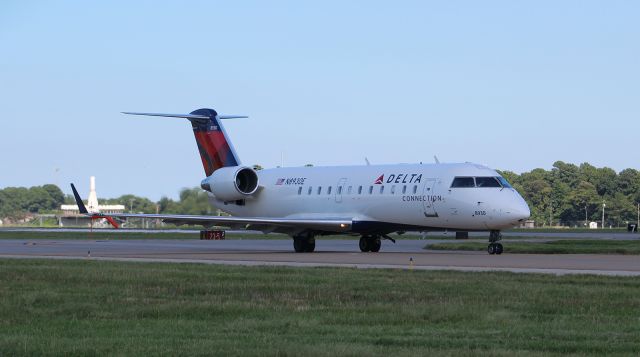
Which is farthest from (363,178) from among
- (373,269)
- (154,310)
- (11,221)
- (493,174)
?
(11,221)

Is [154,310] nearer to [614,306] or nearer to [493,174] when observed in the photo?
[614,306]

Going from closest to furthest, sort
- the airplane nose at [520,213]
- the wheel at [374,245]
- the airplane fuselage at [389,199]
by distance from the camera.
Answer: the airplane nose at [520,213]
the airplane fuselage at [389,199]
the wheel at [374,245]

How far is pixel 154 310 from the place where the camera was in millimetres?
17797

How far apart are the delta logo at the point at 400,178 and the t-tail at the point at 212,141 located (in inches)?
310

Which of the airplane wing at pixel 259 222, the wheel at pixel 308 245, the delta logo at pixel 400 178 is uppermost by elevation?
the delta logo at pixel 400 178

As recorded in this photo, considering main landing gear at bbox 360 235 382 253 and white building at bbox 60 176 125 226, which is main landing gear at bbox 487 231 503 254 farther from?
white building at bbox 60 176 125 226

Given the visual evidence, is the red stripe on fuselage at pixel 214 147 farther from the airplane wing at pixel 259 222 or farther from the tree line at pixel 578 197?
the tree line at pixel 578 197

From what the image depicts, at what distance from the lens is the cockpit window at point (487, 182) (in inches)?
1459

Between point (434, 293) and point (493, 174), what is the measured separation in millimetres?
17637

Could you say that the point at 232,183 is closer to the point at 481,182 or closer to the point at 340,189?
the point at 340,189

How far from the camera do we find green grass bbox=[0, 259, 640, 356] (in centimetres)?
1375

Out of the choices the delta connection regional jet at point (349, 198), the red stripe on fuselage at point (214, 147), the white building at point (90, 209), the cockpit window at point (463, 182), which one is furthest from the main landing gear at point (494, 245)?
the white building at point (90, 209)

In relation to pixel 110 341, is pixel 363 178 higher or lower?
higher

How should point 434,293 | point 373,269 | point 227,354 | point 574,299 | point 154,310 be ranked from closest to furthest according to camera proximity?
point 227,354 → point 154,310 → point 574,299 → point 434,293 → point 373,269
